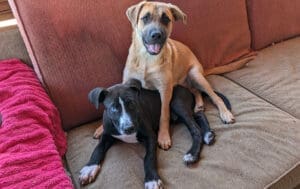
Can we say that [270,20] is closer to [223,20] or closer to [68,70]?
[223,20]

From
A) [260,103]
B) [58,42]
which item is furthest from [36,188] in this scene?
[260,103]

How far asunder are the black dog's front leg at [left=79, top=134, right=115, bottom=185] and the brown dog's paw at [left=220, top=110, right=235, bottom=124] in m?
0.48

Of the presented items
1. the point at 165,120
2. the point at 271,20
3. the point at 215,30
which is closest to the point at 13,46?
the point at 165,120

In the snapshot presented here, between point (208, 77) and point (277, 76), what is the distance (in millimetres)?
348

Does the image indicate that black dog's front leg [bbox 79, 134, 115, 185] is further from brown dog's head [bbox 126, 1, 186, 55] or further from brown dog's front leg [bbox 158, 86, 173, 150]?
brown dog's head [bbox 126, 1, 186, 55]

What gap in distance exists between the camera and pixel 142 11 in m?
1.63

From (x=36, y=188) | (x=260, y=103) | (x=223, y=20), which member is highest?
(x=223, y=20)

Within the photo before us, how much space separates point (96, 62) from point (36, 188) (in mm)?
673

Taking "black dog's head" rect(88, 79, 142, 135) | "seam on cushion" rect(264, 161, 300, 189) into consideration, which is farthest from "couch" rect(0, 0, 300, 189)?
"black dog's head" rect(88, 79, 142, 135)

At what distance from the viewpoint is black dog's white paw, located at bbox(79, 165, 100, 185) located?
4.36 feet

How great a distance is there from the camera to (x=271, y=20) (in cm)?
214

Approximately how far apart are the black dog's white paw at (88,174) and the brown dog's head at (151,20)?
587 mm

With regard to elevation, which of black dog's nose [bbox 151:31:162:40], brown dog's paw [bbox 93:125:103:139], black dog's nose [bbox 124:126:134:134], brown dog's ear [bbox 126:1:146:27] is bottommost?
brown dog's paw [bbox 93:125:103:139]

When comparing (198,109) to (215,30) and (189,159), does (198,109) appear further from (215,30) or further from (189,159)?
(215,30)
